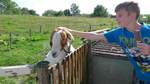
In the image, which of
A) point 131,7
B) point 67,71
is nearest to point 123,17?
point 131,7

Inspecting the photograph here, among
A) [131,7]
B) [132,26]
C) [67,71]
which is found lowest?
[67,71]

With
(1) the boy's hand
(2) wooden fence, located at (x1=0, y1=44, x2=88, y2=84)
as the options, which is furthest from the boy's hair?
(2) wooden fence, located at (x1=0, y1=44, x2=88, y2=84)

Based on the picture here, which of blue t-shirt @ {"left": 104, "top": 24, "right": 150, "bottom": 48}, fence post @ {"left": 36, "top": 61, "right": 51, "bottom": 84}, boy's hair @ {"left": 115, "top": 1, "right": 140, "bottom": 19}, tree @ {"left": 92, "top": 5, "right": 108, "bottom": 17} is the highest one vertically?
boy's hair @ {"left": 115, "top": 1, "right": 140, "bottom": 19}

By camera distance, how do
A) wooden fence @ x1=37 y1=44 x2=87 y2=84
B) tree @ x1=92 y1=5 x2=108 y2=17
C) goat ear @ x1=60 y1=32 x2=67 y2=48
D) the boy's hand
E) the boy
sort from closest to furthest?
the boy's hand < the boy < wooden fence @ x1=37 y1=44 x2=87 y2=84 < goat ear @ x1=60 y1=32 x2=67 y2=48 < tree @ x1=92 y1=5 x2=108 y2=17

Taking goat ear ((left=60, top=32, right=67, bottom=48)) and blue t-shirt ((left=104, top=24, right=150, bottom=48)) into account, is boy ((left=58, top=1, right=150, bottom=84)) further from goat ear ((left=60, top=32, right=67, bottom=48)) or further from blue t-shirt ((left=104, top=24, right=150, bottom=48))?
goat ear ((left=60, top=32, right=67, bottom=48))

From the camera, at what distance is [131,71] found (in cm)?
533

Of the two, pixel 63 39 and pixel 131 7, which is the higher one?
pixel 131 7

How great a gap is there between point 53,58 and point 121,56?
1.55 meters

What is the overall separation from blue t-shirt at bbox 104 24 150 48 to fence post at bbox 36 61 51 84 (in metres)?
0.82

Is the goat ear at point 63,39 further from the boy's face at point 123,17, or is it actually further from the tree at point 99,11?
the tree at point 99,11

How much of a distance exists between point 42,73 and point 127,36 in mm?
935

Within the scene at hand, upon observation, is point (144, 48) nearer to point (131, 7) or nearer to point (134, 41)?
point (134, 41)

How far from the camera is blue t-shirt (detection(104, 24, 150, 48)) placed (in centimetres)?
314

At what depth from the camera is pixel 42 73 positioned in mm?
3184
